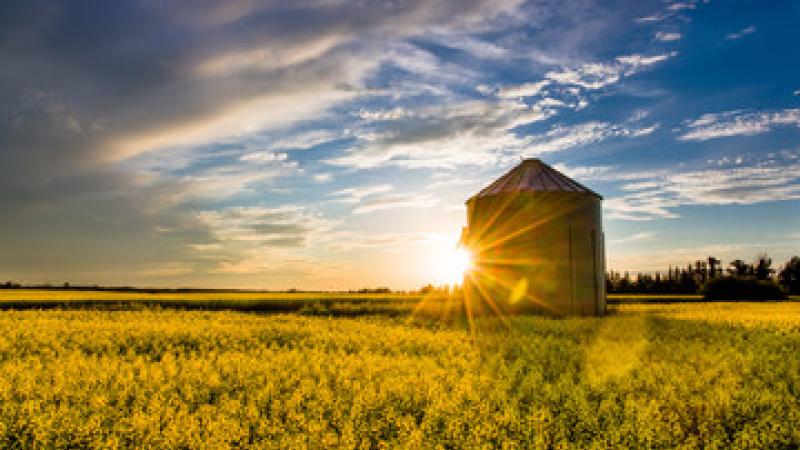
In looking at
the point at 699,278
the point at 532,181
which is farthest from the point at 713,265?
the point at 532,181

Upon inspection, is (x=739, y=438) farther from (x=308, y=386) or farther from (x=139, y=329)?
(x=139, y=329)

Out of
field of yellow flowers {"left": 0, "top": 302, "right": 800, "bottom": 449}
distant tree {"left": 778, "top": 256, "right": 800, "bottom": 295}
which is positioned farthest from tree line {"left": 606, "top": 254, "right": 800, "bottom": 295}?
field of yellow flowers {"left": 0, "top": 302, "right": 800, "bottom": 449}

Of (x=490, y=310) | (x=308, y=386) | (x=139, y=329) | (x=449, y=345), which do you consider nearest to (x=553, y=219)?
(x=490, y=310)

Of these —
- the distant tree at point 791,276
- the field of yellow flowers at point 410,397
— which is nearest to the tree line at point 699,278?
the distant tree at point 791,276

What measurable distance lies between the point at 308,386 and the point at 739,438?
566 cm

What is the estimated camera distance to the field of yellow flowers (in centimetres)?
655

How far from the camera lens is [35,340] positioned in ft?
55.1

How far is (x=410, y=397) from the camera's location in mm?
8219

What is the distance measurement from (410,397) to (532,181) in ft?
68.6

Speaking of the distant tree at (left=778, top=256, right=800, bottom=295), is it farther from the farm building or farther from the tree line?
the farm building

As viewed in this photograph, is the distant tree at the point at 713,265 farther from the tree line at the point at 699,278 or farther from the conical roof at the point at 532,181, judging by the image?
the conical roof at the point at 532,181

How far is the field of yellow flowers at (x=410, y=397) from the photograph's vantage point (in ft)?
21.5

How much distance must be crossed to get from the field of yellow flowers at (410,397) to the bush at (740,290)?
40.9 m

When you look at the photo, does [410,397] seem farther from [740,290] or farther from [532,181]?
[740,290]
